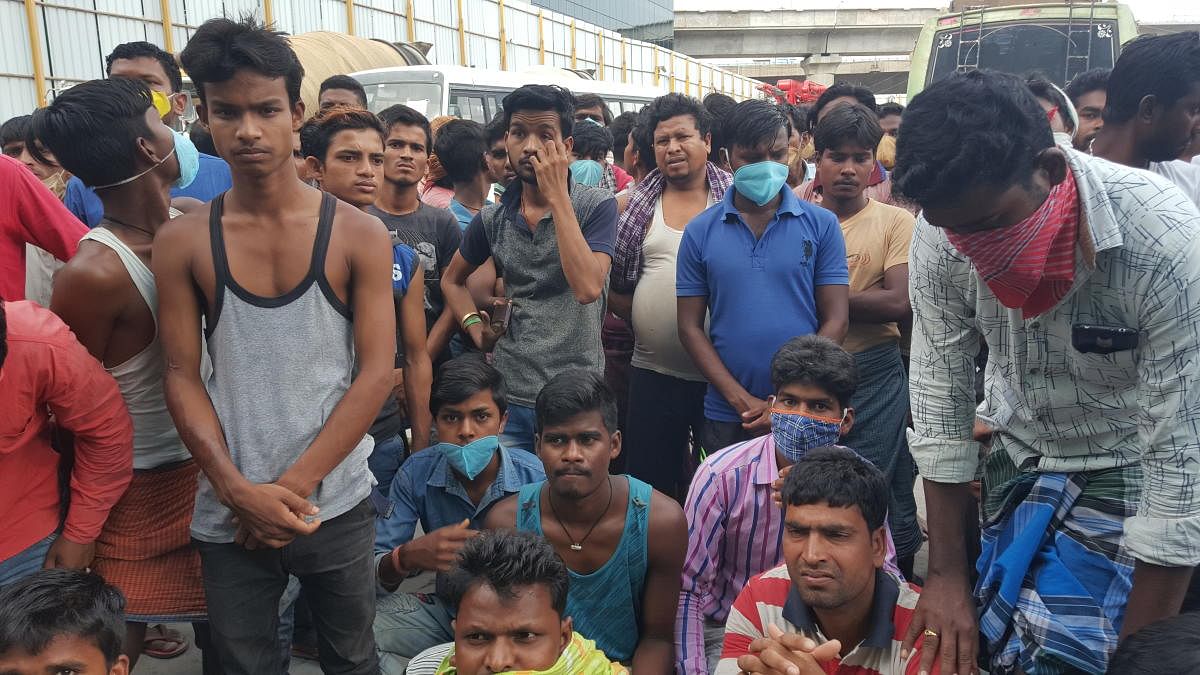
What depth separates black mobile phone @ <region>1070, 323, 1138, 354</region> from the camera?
1768mm

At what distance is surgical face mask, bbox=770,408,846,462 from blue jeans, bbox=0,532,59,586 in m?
2.11

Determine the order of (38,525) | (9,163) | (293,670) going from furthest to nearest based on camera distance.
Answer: (293,670) < (9,163) < (38,525)

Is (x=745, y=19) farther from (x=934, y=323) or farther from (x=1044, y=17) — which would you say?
(x=934, y=323)

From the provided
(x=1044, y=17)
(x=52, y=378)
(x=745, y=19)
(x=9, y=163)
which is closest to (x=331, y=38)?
(x=1044, y=17)

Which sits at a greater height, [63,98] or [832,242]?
[63,98]

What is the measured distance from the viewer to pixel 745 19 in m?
35.4

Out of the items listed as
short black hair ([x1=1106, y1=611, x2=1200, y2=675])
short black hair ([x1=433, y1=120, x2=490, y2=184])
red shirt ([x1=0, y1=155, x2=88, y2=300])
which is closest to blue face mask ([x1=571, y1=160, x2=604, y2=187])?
short black hair ([x1=433, y1=120, x2=490, y2=184])

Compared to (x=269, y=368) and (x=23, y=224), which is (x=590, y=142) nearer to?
(x=23, y=224)

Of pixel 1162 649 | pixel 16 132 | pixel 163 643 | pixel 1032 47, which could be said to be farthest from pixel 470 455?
pixel 1032 47

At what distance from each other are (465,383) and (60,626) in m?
1.58

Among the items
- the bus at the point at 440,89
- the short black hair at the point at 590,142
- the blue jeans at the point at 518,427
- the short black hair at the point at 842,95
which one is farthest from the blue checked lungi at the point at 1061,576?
the bus at the point at 440,89

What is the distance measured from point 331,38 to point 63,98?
11.3m

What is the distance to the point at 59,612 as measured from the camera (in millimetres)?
2018

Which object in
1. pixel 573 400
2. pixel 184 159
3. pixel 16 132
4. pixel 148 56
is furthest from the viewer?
pixel 16 132
